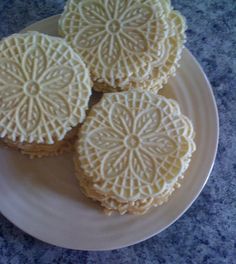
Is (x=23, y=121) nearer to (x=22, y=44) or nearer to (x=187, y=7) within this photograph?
(x=22, y=44)

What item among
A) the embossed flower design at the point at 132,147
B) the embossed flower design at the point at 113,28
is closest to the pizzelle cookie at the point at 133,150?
the embossed flower design at the point at 132,147

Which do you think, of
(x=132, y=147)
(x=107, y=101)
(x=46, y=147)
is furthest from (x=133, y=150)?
(x=46, y=147)

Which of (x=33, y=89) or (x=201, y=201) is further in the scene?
(x=201, y=201)

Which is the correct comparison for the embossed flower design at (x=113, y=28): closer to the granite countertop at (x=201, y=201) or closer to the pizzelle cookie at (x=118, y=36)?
the pizzelle cookie at (x=118, y=36)

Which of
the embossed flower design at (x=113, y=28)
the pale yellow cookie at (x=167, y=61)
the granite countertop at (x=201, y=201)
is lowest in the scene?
the granite countertop at (x=201, y=201)

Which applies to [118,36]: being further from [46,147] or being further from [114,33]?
[46,147]

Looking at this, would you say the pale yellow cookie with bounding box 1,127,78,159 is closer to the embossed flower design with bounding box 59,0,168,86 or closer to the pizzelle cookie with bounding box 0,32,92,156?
the pizzelle cookie with bounding box 0,32,92,156
